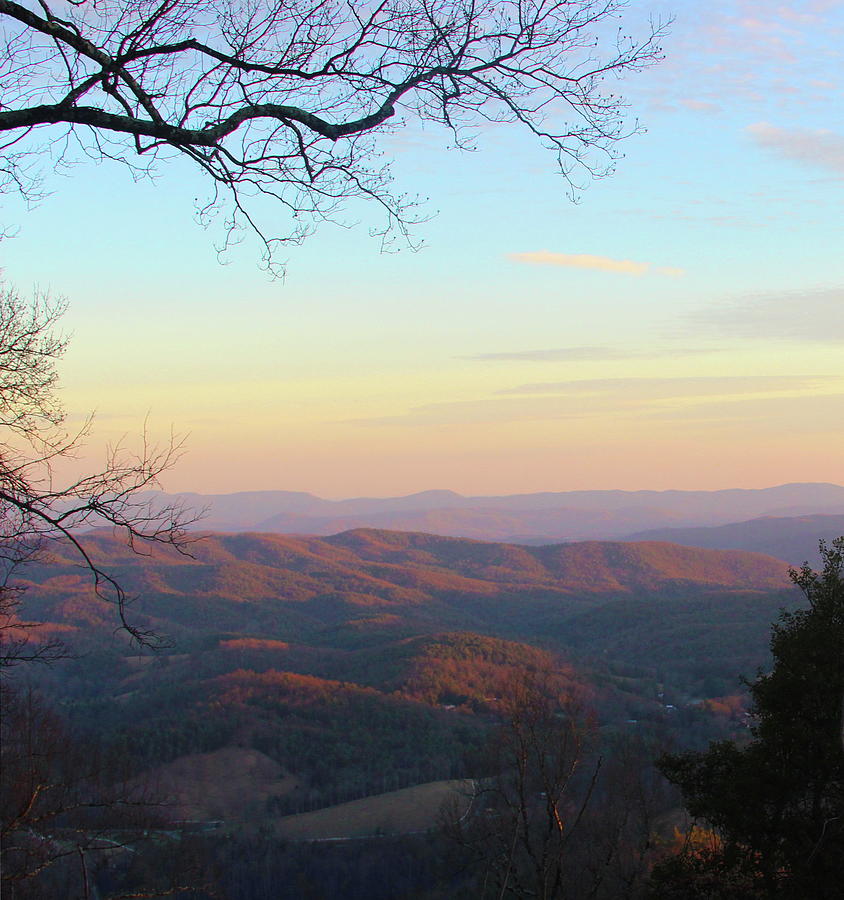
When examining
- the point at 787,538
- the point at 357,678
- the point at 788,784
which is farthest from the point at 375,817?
the point at 787,538

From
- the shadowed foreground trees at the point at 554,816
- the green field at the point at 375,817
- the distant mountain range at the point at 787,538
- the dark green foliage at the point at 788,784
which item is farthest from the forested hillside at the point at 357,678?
the distant mountain range at the point at 787,538

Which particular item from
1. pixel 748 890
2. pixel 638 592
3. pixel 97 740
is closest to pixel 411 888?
pixel 97 740

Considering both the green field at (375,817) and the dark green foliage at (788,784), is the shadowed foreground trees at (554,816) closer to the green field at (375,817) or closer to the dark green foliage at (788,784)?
the dark green foliage at (788,784)

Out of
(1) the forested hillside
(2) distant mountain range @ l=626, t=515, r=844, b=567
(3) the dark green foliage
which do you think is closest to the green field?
(1) the forested hillside

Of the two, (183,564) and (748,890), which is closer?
(748,890)

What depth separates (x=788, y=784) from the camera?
10234 mm

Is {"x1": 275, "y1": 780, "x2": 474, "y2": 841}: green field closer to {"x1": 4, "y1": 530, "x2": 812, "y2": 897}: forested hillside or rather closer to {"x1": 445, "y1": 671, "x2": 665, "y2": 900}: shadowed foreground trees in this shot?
{"x1": 4, "y1": 530, "x2": 812, "y2": 897}: forested hillside

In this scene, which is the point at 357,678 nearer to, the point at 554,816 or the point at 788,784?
the point at 788,784

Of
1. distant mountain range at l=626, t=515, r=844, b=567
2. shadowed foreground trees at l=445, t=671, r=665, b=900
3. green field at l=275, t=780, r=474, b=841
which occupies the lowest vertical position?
green field at l=275, t=780, r=474, b=841

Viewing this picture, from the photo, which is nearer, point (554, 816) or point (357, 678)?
point (554, 816)

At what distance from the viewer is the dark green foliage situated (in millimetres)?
9703

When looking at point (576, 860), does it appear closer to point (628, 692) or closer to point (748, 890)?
point (748, 890)

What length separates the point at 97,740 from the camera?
50.4 m

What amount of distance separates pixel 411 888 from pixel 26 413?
34750 millimetres
